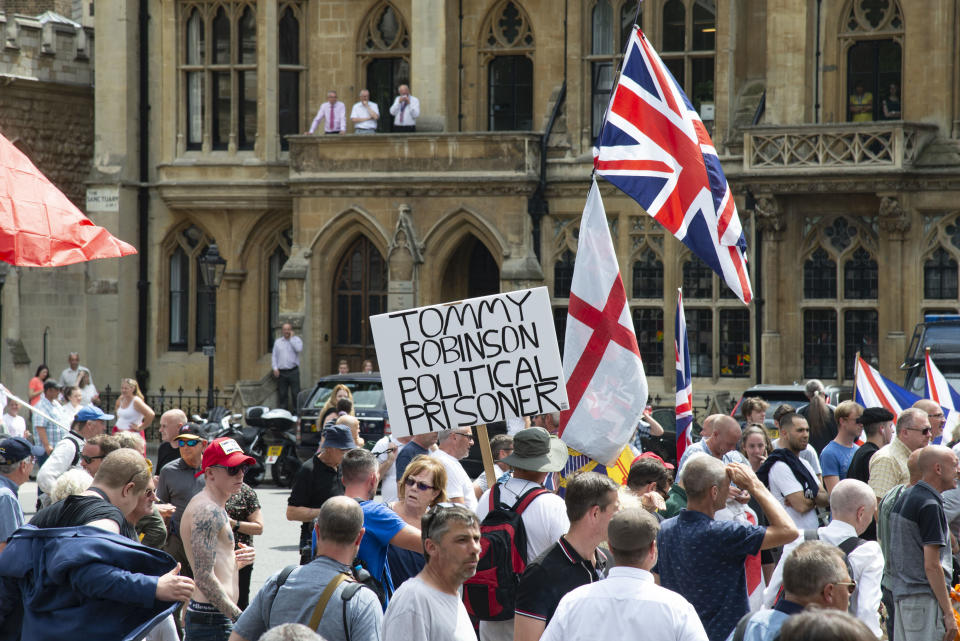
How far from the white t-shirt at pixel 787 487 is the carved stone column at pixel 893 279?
13753 mm

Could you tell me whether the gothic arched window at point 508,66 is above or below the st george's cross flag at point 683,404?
above

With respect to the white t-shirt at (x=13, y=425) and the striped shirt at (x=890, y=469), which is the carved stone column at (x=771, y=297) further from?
the striped shirt at (x=890, y=469)

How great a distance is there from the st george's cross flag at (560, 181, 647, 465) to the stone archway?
1616 cm

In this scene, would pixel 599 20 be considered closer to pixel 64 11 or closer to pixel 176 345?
pixel 176 345

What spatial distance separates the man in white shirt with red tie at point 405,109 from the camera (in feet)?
80.3

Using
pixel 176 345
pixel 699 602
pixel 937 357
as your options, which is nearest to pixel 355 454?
pixel 699 602

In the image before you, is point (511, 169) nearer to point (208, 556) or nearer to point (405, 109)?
point (405, 109)

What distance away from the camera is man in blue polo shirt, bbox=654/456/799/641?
6.04 m

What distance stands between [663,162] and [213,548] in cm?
492

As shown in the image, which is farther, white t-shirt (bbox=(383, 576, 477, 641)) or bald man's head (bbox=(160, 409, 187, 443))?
bald man's head (bbox=(160, 409, 187, 443))

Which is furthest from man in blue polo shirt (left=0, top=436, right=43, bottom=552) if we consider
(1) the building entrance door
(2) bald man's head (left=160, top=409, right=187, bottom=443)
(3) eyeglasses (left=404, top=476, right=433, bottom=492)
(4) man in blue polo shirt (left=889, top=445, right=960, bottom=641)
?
(1) the building entrance door

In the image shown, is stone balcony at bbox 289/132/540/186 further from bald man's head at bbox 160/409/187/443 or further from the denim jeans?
the denim jeans

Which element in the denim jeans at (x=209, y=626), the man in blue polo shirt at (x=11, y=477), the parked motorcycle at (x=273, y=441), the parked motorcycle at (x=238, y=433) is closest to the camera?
the denim jeans at (x=209, y=626)

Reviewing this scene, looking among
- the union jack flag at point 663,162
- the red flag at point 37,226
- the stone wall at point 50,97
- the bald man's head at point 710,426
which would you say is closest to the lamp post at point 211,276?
the stone wall at point 50,97
